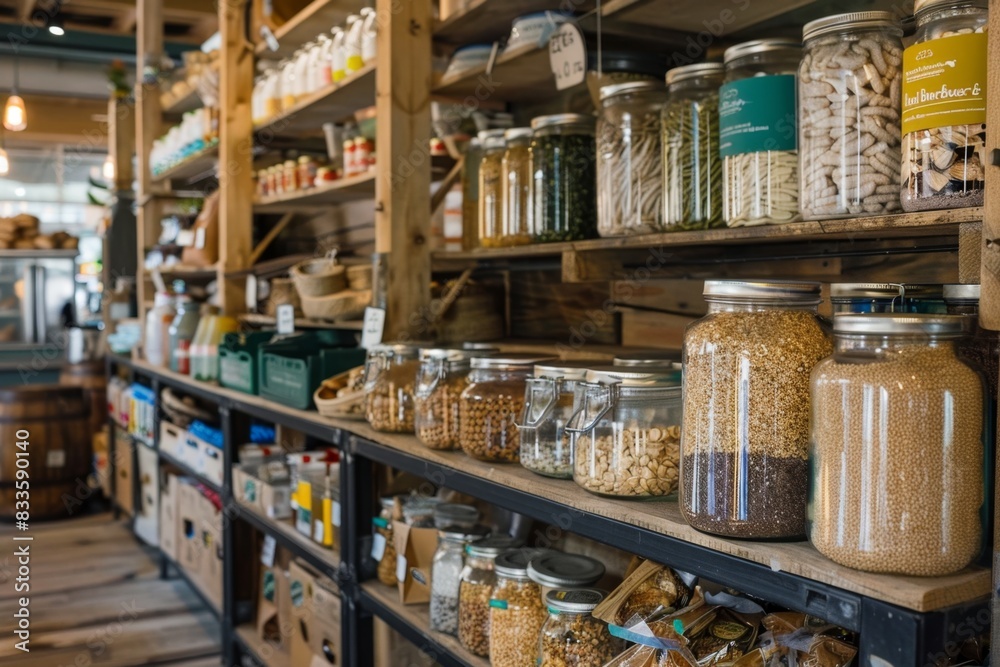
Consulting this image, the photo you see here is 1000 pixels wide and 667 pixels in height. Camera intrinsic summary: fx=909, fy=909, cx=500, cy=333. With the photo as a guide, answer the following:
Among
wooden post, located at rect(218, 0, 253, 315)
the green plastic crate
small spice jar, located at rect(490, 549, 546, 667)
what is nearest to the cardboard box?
the green plastic crate

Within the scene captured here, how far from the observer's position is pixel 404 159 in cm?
237

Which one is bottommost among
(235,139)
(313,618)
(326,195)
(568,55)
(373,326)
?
(313,618)

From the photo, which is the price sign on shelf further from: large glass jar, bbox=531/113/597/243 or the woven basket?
the woven basket

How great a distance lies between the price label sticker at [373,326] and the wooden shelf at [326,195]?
1.27 feet

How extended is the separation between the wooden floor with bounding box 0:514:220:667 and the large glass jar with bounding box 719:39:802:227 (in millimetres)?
2740

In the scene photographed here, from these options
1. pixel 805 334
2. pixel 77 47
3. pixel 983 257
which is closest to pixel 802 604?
pixel 805 334

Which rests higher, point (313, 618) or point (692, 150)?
point (692, 150)

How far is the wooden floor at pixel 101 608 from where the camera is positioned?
10.8 feet

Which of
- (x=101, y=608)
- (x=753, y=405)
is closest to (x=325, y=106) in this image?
(x=753, y=405)

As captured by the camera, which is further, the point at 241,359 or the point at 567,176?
the point at 241,359

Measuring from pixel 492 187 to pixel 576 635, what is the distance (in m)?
0.96

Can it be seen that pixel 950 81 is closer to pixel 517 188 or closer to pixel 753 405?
pixel 753 405

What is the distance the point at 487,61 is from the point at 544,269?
554mm

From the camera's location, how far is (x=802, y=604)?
1.04 m
